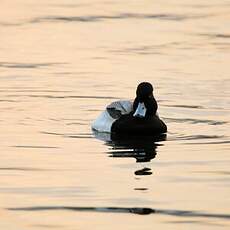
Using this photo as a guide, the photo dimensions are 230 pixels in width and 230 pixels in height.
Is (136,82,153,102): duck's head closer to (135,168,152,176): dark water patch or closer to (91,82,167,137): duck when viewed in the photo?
(91,82,167,137): duck

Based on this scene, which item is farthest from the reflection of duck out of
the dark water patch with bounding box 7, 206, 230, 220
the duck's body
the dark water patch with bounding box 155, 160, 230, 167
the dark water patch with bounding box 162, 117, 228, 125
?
the dark water patch with bounding box 7, 206, 230, 220

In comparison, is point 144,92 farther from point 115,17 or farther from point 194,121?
point 115,17

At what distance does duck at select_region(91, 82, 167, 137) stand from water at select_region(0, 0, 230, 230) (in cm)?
34

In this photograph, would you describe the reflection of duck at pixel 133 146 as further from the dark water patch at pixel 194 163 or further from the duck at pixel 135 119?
the dark water patch at pixel 194 163

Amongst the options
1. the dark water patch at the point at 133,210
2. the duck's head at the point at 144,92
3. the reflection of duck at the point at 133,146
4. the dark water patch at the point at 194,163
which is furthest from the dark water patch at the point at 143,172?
the duck's head at the point at 144,92

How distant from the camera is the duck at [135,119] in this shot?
22875 mm

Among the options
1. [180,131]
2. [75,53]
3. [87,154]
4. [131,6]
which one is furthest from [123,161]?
[131,6]

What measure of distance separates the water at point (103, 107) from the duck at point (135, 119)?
0.34m

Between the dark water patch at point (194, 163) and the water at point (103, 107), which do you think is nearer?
the water at point (103, 107)

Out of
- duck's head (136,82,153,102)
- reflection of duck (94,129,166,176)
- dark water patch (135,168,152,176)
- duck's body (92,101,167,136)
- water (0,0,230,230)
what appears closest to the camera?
water (0,0,230,230)

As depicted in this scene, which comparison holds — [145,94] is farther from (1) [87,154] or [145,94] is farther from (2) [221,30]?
(2) [221,30]

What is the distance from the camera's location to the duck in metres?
22.9

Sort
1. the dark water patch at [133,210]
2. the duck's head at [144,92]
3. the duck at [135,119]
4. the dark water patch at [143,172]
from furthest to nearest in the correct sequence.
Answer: the duck's head at [144,92] → the duck at [135,119] → the dark water patch at [143,172] → the dark water patch at [133,210]

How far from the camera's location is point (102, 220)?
15.6 metres
